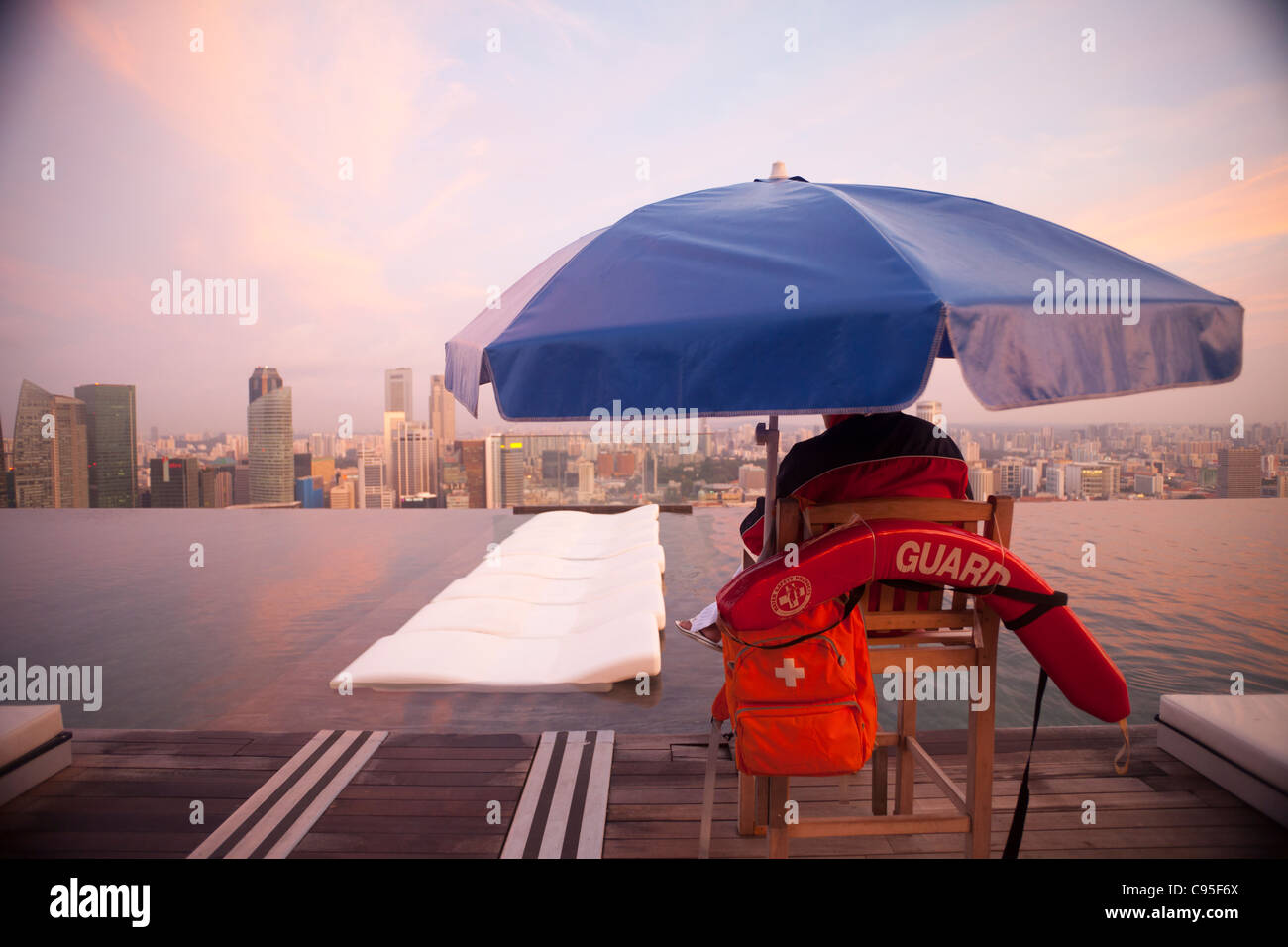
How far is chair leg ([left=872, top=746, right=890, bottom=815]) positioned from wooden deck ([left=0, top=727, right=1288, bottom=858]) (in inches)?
2.6

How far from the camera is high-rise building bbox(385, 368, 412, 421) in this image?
357 inches

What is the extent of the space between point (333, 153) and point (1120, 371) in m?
8.34

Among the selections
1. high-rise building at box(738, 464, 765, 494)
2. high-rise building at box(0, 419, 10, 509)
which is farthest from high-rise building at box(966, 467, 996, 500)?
high-rise building at box(0, 419, 10, 509)

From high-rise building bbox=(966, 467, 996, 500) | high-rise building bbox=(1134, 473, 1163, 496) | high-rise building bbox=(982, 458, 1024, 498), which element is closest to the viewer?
high-rise building bbox=(966, 467, 996, 500)

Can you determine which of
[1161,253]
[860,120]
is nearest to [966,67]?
[860,120]

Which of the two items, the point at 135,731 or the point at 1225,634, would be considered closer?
the point at 135,731

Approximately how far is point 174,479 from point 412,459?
3.42 metres

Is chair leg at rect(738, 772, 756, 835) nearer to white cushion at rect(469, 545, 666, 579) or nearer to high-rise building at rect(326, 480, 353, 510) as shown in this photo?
white cushion at rect(469, 545, 666, 579)

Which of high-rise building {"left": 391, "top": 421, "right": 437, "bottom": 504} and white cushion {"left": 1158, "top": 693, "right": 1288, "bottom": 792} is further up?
high-rise building {"left": 391, "top": 421, "right": 437, "bottom": 504}

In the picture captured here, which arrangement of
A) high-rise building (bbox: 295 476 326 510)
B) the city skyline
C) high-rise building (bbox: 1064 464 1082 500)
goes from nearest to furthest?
the city skyline
high-rise building (bbox: 1064 464 1082 500)
high-rise building (bbox: 295 476 326 510)

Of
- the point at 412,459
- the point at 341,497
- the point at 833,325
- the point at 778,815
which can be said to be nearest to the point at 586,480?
the point at 412,459

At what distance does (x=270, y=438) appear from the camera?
29.7 feet

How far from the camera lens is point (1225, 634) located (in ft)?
14.2
